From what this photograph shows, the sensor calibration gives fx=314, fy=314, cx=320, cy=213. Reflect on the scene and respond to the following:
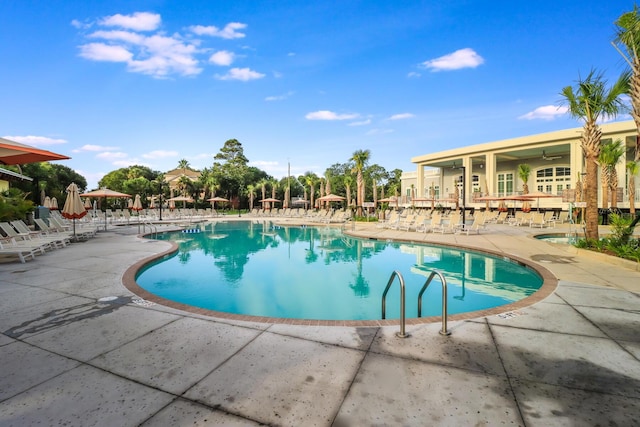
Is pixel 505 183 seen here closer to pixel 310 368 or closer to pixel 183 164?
pixel 310 368

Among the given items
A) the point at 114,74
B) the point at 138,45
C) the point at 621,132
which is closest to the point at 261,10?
the point at 138,45

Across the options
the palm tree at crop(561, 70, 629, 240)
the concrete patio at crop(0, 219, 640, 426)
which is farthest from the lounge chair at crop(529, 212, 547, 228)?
the concrete patio at crop(0, 219, 640, 426)

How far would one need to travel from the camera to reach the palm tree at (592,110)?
387 inches

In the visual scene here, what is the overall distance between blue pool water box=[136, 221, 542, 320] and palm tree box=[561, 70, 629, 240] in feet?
12.7

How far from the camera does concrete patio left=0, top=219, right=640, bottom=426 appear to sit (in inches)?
86.4

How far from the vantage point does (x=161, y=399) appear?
7.77 feet

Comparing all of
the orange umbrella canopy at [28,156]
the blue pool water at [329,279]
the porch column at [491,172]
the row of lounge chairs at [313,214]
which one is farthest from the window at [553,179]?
the orange umbrella canopy at [28,156]

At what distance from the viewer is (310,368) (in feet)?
9.23

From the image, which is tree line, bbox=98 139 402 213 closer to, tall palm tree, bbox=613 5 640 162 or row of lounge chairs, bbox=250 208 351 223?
row of lounge chairs, bbox=250 208 351 223

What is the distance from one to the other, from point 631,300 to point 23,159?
12.4 m

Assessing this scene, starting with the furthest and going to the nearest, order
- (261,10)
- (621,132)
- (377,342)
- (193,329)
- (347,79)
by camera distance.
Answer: (347,79)
(621,132)
(261,10)
(193,329)
(377,342)

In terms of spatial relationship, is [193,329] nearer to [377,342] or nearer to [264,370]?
[264,370]

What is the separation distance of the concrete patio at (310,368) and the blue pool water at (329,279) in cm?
167

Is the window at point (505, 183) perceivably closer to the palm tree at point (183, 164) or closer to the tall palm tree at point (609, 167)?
the tall palm tree at point (609, 167)
